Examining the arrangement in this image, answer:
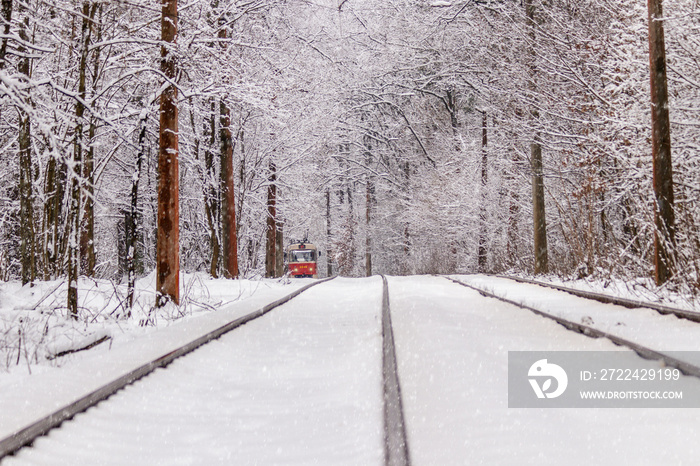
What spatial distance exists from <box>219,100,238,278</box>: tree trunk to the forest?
6 centimetres

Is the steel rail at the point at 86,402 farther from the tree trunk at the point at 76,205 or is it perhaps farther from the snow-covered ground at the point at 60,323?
the tree trunk at the point at 76,205

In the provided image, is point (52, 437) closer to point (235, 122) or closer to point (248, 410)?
point (248, 410)

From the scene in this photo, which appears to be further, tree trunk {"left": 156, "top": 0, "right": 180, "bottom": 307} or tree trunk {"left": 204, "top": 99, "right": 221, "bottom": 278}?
tree trunk {"left": 204, "top": 99, "right": 221, "bottom": 278}

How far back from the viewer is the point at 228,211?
61.7ft

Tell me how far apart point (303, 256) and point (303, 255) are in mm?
71

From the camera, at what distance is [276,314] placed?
9.16 m

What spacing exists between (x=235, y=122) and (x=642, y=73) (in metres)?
13.6

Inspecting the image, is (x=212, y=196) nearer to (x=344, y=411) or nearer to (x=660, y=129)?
(x=660, y=129)

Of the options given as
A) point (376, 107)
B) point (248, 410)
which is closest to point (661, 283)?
point (248, 410)

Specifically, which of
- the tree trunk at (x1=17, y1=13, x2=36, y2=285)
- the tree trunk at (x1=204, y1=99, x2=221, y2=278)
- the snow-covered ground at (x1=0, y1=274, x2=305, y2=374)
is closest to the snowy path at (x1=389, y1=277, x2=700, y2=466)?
the snow-covered ground at (x1=0, y1=274, x2=305, y2=374)

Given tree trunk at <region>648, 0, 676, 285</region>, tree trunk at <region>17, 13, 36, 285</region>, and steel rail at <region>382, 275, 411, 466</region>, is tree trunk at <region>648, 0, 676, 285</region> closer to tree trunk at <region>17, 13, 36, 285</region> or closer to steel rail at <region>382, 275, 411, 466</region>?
steel rail at <region>382, 275, 411, 466</region>

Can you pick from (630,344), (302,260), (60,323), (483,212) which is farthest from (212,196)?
(302,260)

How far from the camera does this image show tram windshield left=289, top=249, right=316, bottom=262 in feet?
124

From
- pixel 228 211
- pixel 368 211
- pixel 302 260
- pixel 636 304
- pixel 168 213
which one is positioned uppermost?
pixel 368 211
